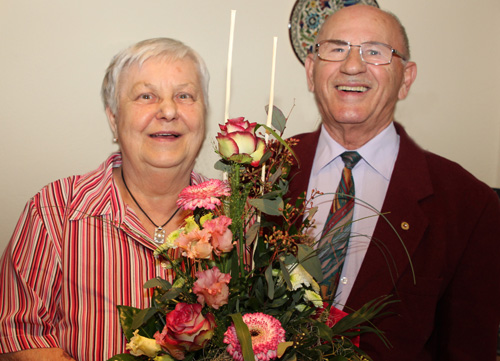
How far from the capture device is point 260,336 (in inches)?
32.7

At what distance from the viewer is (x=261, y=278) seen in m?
0.94

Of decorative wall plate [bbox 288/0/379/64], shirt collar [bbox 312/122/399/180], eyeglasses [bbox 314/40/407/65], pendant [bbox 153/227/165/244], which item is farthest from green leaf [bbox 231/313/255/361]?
decorative wall plate [bbox 288/0/379/64]

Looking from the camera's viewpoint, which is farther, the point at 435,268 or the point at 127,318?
the point at 435,268

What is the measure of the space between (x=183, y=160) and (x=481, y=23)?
232 centimetres

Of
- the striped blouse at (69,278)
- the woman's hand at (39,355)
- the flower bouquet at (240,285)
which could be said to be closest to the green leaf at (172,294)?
the flower bouquet at (240,285)

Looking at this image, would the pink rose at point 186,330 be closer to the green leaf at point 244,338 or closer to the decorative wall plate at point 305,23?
the green leaf at point 244,338

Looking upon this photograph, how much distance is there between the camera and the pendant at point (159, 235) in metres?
1.35

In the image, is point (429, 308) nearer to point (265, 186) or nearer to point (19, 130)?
point (265, 186)

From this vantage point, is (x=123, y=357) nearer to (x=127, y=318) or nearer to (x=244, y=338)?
(x=127, y=318)

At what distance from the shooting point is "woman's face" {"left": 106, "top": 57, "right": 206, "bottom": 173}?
4.26 ft

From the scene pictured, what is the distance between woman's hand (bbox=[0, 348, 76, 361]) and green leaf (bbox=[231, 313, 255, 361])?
581 millimetres

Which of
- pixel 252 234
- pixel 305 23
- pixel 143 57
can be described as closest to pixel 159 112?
pixel 143 57

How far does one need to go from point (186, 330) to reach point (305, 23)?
1.97m

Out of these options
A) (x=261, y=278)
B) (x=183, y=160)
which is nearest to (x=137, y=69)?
(x=183, y=160)
